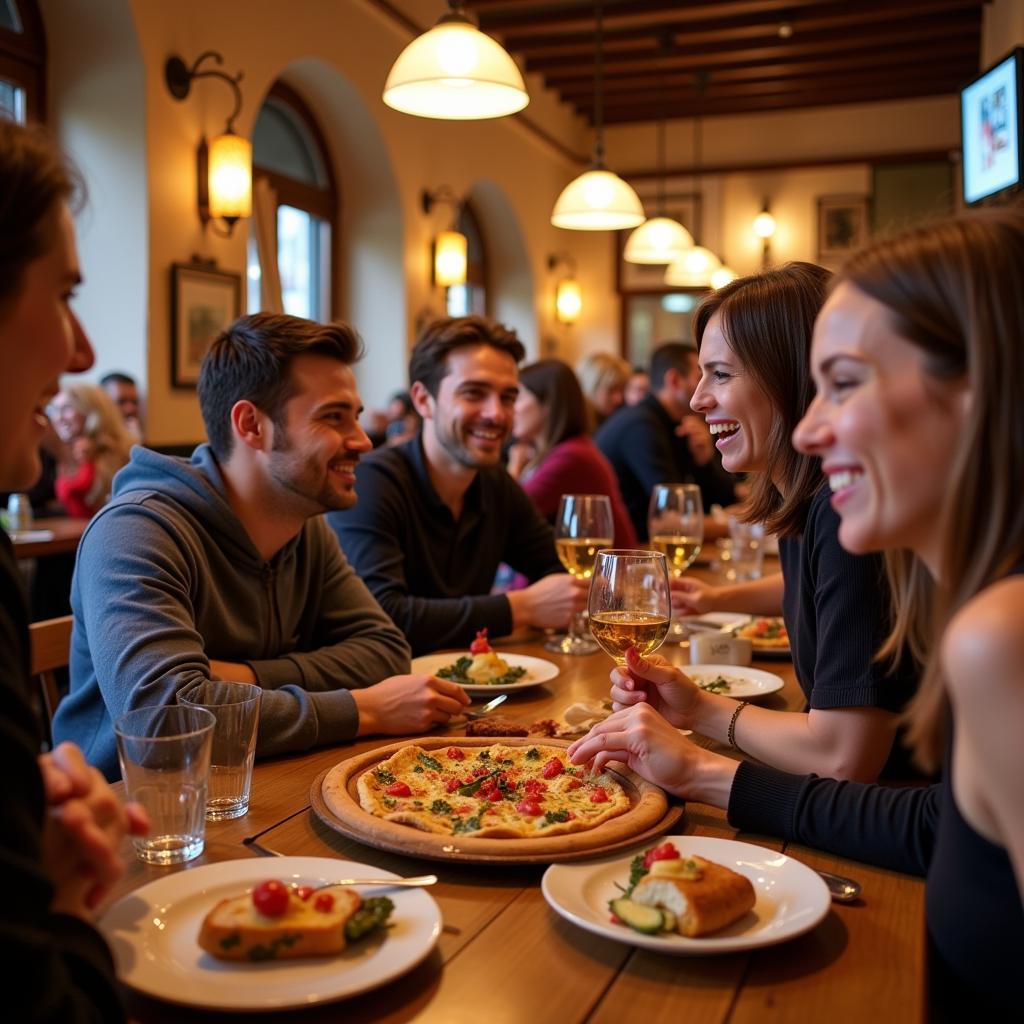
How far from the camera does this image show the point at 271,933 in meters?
0.98

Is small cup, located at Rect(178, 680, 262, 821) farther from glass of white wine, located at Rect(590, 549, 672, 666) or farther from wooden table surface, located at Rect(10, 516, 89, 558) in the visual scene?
wooden table surface, located at Rect(10, 516, 89, 558)

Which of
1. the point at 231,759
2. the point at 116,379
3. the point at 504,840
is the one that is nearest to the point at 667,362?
the point at 116,379

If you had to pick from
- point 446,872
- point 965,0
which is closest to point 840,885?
point 446,872

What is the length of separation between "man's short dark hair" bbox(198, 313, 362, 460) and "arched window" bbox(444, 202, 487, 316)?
7.87 metres

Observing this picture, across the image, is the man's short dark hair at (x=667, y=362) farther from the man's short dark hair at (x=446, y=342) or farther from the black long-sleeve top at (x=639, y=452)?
the man's short dark hair at (x=446, y=342)

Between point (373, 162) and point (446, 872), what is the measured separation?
7.07m

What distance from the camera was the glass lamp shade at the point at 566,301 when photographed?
451 inches

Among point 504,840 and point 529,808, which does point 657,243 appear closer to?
point 529,808

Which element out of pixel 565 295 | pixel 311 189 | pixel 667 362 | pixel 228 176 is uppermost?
pixel 311 189

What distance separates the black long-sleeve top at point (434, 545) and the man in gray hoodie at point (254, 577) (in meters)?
0.39

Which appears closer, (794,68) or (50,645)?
(50,645)

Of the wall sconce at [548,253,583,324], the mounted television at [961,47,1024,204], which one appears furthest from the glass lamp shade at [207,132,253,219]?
the wall sconce at [548,253,583,324]

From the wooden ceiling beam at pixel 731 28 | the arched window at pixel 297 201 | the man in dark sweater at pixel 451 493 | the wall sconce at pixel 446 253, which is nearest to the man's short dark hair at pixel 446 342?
the man in dark sweater at pixel 451 493

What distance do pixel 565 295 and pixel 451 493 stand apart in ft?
28.3
